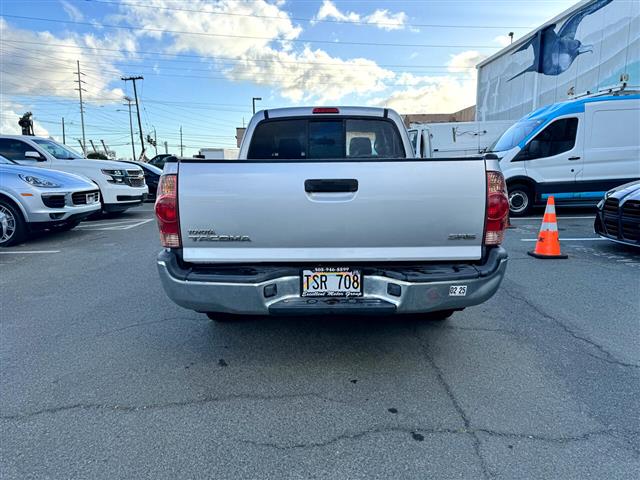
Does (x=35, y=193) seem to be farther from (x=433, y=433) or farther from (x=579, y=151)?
(x=579, y=151)

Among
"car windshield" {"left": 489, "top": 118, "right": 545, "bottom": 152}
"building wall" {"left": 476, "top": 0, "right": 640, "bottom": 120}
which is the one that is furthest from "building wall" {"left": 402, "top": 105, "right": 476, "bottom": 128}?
"car windshield" {"left": 489, "top": 118, "right": 545, "bottom": 152}

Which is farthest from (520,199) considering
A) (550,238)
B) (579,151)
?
(550,238)

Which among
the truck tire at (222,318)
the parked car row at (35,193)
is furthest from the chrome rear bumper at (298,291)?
the parked car row at (35,193)

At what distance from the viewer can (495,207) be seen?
2602 mm

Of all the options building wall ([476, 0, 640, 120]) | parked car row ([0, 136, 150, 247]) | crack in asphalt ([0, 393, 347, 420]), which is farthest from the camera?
building wall ([476, 0, 640, 120])

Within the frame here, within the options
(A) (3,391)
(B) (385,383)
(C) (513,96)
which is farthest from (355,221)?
(C) (513,96)

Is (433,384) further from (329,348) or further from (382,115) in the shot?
(382,115)

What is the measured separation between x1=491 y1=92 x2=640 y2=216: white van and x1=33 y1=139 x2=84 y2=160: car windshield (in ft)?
33.9

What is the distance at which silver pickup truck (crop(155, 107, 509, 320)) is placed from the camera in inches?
100

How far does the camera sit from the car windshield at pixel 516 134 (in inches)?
387

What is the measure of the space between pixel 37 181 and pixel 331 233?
21.4ft

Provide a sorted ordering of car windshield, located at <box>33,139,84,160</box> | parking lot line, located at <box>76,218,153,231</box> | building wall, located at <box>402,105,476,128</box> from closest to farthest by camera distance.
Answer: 1. parking lot line, located at <box>76,218,153,231</box>
2. car windshield, located at <box>33,139,84,160</box>
3. building wall, located at <box>402,105,476,128</box>

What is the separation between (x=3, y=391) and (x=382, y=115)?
384 centimetres

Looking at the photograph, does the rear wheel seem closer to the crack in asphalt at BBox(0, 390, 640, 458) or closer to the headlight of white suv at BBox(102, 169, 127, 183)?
the crack in asphalt at BBox(0, 390, 640, 458)
